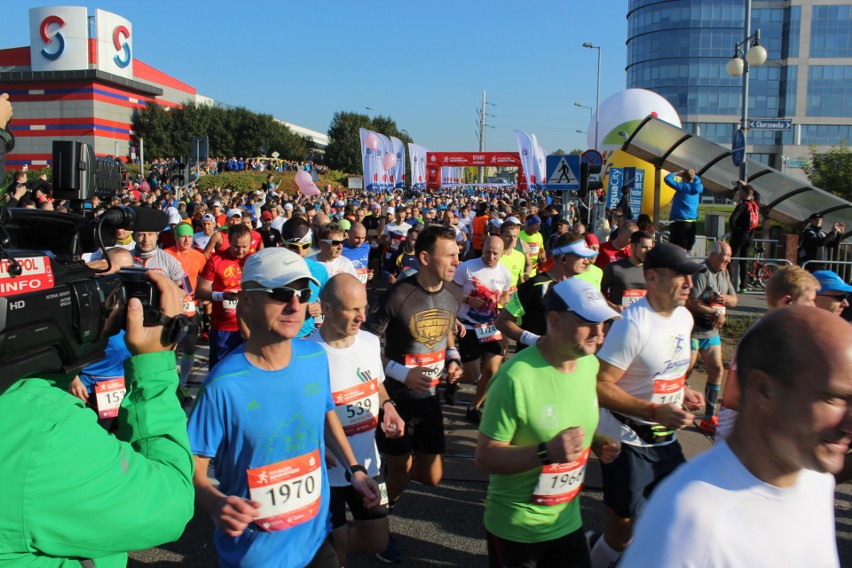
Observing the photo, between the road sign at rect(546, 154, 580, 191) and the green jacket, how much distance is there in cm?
1183

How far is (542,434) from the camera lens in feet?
9.48

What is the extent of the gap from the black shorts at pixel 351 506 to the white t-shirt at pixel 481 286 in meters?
3.04

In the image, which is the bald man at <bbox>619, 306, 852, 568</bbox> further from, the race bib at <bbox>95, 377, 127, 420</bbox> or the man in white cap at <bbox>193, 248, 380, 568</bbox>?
the race bib at <bbox>95, 377, 127, 420</bbox>

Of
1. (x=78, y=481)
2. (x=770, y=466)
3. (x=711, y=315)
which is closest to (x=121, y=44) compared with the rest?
(x=711, y=315)

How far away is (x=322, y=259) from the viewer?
6.86 meters

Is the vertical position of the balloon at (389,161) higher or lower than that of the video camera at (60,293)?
higher

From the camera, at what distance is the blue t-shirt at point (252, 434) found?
253cm

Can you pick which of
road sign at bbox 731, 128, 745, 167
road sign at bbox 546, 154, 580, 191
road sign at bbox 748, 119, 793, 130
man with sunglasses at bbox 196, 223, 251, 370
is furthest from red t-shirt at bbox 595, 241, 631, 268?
road sign at bbox 748, 119, 793, 130

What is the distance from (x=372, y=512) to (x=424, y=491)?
1.59 metres

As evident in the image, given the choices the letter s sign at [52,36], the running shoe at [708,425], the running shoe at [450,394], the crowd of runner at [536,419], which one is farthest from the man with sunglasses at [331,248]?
the letter s sign at [52,36]

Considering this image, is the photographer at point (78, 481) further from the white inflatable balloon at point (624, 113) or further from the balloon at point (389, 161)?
the balloon at point (389, 161)

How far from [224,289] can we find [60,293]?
17.6ft

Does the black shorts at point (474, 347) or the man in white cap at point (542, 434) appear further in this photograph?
the black shorts at point (474, 347)

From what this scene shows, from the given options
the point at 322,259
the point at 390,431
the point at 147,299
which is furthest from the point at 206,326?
the point at 147,299
